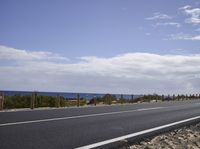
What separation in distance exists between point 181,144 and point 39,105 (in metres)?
21.4

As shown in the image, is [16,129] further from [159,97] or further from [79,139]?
[159,97]

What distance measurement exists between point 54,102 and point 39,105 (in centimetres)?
162

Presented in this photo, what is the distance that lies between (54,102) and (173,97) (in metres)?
37.2

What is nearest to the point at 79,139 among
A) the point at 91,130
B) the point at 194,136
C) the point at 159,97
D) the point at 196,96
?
the point at 91,130

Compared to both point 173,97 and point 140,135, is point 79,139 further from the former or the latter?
point 173,97

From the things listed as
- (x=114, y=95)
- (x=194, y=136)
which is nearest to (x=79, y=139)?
→ (x=194, y=136)

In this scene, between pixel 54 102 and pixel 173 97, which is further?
pixel 173 97

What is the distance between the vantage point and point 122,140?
10.5m

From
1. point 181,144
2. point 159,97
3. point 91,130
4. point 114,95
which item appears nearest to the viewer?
point 181,144

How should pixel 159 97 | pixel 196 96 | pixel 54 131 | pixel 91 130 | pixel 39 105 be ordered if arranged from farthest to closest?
pixel 196 96 → pixel 159 97 → pixel 39 105 → pixel 91 130 → pixel 54 131

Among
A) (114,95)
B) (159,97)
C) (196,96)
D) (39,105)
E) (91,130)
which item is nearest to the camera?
(91,130)

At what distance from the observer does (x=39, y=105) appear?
99.3ft

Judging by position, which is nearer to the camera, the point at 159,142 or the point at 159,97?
the point at 159,142

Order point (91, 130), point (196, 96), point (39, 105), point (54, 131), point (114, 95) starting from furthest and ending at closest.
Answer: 1. point (196, 96)
2. point (114, 95)
3. point (39, 105)
4. point (91, 130)
5. point (54, 131)
